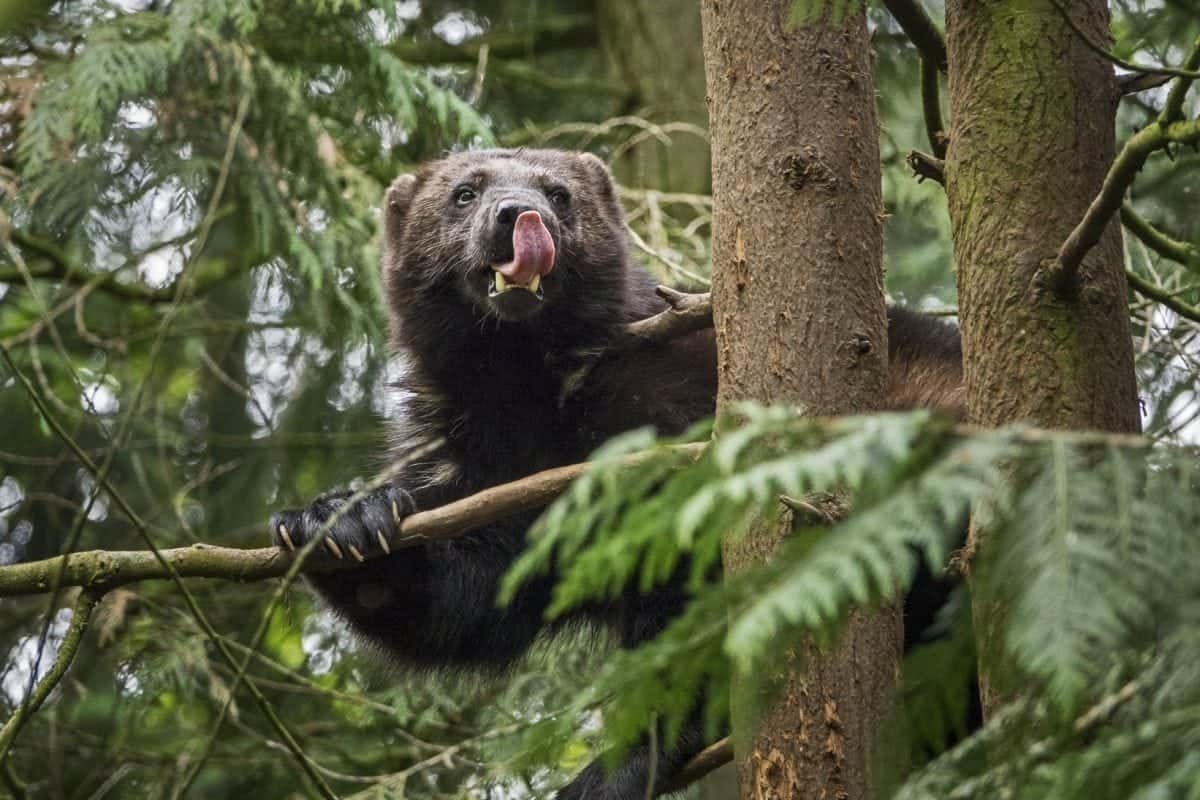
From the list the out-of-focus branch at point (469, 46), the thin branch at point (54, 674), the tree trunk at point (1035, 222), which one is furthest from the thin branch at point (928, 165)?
the out-of-focus branch at point (469, 46)

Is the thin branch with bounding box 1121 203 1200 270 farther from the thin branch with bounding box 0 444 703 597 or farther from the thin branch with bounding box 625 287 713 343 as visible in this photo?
the thin branch with bounding box 0 444 703 597

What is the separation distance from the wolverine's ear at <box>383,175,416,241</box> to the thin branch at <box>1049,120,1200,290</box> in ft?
10.9

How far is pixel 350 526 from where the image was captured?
398cm

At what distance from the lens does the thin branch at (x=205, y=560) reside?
3.17 metres

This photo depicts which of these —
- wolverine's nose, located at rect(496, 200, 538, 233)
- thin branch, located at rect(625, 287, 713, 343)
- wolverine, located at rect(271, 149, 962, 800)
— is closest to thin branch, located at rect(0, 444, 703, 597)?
thin branch, located at rect(625, 287, 713, 343)

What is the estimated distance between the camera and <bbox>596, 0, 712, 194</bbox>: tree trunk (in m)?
7.90

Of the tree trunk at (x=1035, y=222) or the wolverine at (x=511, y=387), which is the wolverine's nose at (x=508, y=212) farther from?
the tree trunk at (x=1035, y=222)

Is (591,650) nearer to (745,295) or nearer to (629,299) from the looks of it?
(629,299)

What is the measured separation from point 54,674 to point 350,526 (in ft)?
3.61

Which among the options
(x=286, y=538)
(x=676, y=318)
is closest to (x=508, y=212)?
(x=676, y=318)

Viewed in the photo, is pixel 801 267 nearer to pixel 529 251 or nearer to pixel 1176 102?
pixel 1176 102

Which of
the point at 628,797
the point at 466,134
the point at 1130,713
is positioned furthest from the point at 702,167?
the point at 1130,713

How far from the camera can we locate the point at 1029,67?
2.83 metres

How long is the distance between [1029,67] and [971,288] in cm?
46
